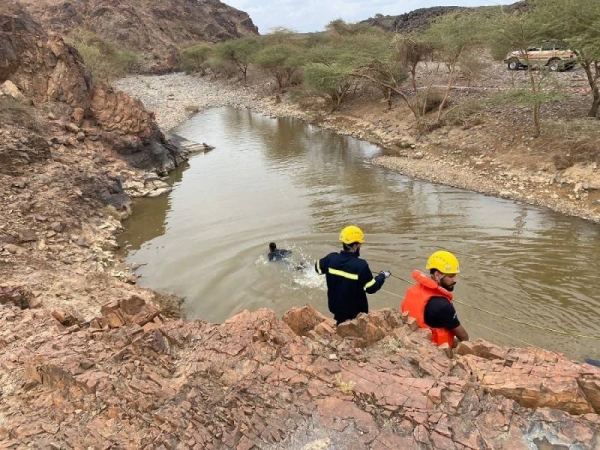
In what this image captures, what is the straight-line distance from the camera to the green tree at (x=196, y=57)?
54.2 meters

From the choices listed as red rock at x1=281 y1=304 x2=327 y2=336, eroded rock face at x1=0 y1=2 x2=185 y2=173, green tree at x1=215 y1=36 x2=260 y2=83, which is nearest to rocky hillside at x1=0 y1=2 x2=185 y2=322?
eroded rock face at x1=0 y1=2 x2=185 y2=173

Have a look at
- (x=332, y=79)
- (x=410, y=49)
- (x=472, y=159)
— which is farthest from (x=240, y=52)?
(x=472, y=159)

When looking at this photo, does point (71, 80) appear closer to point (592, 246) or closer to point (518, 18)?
point (518, 18)

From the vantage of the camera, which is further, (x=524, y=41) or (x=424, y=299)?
(x=524, y=41)

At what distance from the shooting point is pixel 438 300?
356 cm

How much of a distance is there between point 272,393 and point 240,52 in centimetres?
4412

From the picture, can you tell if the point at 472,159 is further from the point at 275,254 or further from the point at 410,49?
the point at 275,254

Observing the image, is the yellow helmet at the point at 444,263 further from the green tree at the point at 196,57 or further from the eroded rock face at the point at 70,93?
the green tree at the point at 196,57

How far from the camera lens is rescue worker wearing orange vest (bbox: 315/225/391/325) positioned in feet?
13.7

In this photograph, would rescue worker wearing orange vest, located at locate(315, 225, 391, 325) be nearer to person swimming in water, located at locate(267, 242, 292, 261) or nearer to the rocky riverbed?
the rocky riverbed

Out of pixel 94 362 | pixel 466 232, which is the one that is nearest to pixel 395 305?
pixel 466 232

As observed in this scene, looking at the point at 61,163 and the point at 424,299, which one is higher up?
the point at 61,163

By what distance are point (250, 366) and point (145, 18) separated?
81.3 metres

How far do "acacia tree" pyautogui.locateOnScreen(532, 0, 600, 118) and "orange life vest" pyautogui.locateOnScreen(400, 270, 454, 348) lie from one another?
41.3 ft
